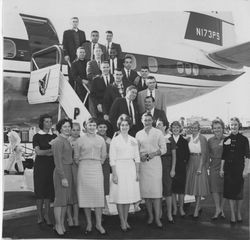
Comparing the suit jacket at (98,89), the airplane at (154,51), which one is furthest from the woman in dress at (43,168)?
the suit jacket at (98,89)

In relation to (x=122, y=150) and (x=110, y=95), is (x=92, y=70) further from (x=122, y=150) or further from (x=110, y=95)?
(x=122, y=150)

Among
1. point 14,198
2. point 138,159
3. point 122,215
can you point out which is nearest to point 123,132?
point 138,159

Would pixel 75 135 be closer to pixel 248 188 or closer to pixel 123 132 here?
pixel 123 132

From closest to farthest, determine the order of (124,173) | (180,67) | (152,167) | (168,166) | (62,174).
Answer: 1. (62,174)
2. (124,173)
3. (152,167)
4. (168,166)
5. (180,67)

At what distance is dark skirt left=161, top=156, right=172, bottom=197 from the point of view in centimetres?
322

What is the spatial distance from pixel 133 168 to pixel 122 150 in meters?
0.20

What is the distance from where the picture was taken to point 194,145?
3314 mm

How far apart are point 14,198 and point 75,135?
853 mm

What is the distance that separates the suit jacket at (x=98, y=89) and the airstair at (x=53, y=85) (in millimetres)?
143

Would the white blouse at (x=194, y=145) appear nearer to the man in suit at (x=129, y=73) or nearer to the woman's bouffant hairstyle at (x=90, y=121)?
the man in suit at (x=129, y=73)

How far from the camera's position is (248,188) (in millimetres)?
3246

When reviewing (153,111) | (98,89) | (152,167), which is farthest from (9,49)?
(152,167)

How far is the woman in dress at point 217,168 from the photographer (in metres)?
3.26

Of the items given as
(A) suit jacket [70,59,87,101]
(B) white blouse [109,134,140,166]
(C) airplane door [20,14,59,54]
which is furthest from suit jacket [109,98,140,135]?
(C) airplane door [20,14,59,54]
